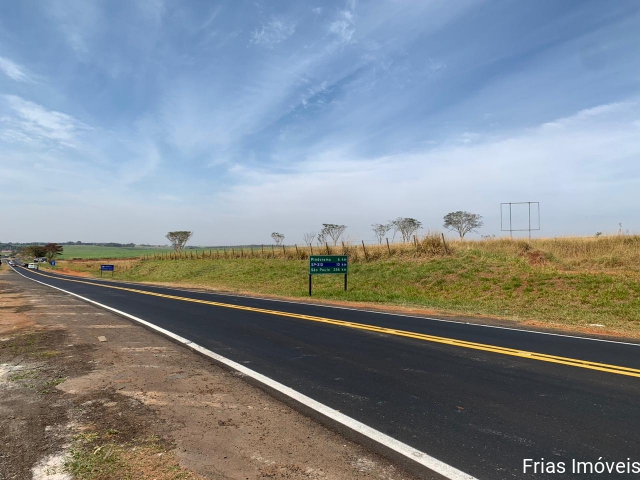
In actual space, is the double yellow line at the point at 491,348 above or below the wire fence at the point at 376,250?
below

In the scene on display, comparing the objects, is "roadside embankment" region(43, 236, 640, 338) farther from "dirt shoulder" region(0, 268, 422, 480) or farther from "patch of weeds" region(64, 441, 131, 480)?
"patch of weeds" region(64, 441, 131, 480)

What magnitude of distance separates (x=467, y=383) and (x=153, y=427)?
412cm

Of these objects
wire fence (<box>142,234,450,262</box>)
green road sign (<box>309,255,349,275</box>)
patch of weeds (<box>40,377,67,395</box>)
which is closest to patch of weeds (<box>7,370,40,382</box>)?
patch of weeds (<box>40,377,67,395</box>)

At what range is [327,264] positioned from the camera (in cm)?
2300

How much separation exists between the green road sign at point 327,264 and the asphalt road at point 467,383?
11.7m

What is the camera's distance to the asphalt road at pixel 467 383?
3.79 m

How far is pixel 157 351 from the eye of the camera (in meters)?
7.83

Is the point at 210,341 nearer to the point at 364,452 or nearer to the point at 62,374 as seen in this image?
the point at 62,374

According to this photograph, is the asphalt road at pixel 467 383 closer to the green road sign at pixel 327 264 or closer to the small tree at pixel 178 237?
the green road sign at pixel 327 264

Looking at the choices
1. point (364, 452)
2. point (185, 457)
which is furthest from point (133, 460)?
point (364, 452)

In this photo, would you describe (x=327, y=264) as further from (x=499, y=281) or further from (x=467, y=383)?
(x=467, y=383)

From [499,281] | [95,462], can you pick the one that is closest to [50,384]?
[95,462]

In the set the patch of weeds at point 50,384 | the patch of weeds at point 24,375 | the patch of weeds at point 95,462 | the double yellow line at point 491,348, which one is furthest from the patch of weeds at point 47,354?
the double yellow line at point 491,348

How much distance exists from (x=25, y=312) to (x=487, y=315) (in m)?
16.3
